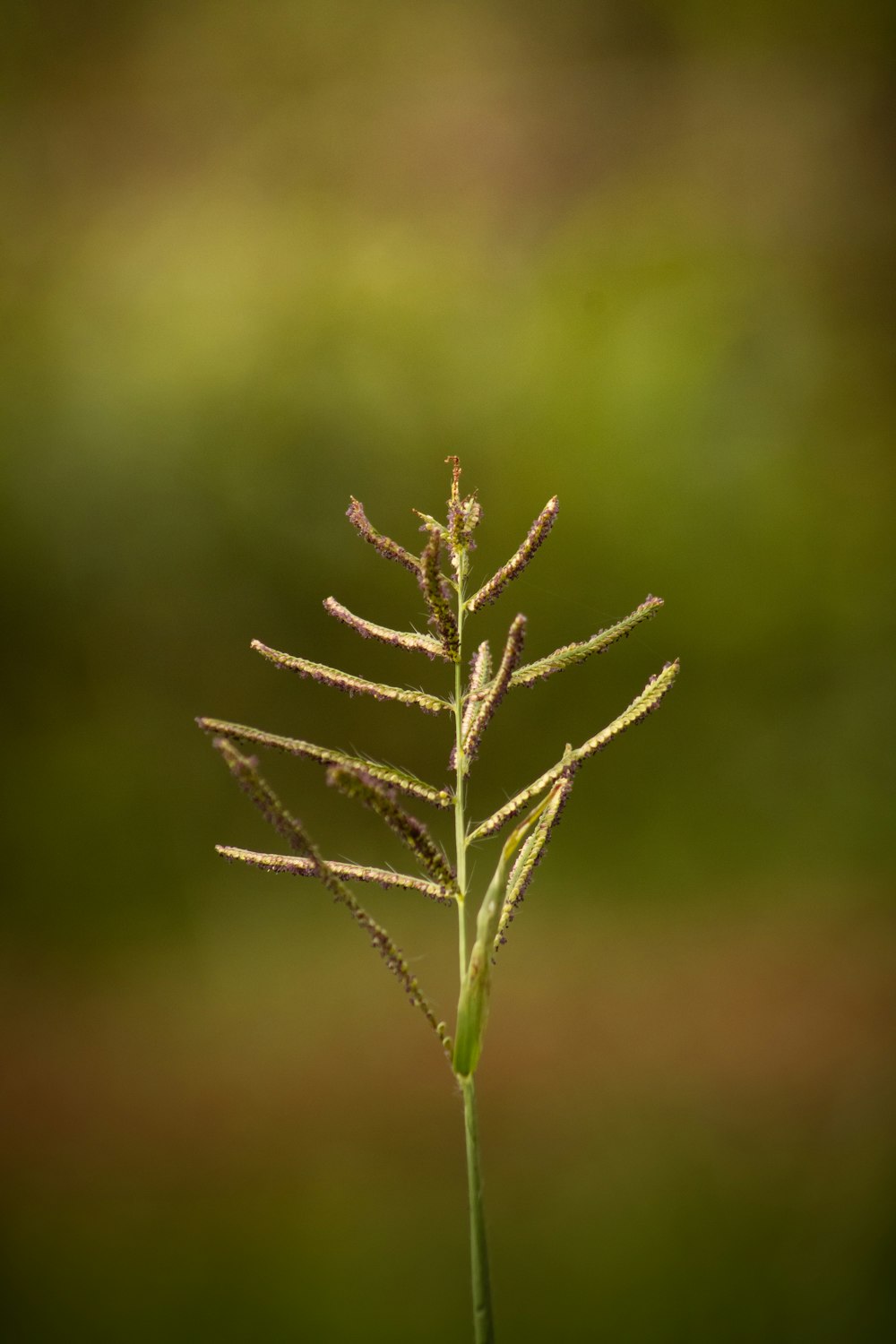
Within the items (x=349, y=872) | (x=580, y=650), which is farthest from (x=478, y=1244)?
(x=580, y=650)

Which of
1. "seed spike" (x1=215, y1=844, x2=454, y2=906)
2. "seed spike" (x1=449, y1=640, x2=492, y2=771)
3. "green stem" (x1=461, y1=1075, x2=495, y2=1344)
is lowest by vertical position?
"green stem" (x1=461, y1=1075, x2=495, y2=1344)

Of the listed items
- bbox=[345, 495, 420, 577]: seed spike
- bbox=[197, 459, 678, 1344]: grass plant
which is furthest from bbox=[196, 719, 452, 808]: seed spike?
bbox=[345, 495, 420, 577]: seed spike

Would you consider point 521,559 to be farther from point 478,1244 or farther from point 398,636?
point 478,1244

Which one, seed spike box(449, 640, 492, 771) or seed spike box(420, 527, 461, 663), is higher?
seed spike box(420, 527, 461, 663)

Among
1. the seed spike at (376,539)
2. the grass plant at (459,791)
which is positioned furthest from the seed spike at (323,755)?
the seed spike at (376,539)

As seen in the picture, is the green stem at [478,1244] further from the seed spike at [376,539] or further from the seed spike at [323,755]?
the seed spike at [376,539]

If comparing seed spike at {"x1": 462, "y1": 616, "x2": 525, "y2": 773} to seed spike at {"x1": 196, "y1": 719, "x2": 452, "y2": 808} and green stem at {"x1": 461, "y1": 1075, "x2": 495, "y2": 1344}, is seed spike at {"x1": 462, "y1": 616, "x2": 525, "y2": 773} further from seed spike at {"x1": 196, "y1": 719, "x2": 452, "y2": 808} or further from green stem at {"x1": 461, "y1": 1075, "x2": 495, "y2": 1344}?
green stem at {"x1": 461, "y1": 1075, "x2": 495, "y2": 1344}

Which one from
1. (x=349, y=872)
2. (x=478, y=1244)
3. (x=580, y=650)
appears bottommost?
(x=478, y=1244)

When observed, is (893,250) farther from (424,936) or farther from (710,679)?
(424,936)
